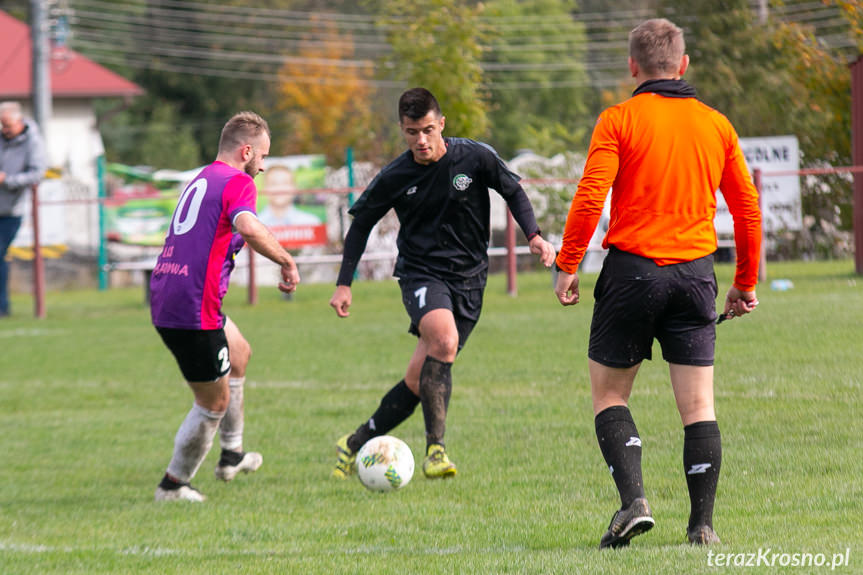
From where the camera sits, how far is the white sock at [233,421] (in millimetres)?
7082

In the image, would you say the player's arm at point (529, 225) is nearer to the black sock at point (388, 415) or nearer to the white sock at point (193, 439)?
the black sock at point (388, 415)

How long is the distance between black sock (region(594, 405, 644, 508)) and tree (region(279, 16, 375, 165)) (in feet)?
116

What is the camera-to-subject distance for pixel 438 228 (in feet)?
22.5

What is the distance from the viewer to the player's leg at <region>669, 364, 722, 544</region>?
4.64m

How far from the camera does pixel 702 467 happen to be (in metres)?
4.67

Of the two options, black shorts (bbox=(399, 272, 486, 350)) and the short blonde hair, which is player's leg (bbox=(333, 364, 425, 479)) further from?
the short blonde hair

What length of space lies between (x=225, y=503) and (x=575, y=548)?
2297 millimetres

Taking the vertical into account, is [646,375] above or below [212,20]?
below

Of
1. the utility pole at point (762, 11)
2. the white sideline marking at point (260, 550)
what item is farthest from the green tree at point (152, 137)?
the white sideline marking at point (260, 550)

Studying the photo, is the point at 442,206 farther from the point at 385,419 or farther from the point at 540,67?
the point at 540,67

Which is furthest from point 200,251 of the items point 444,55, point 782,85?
point 782,85

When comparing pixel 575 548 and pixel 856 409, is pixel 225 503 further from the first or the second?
pixel 856 409

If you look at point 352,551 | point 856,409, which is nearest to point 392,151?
point 856,409

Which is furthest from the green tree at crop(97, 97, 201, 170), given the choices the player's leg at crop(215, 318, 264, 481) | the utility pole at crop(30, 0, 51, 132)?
the player's leg at crop(215, 318, 264, 481)
